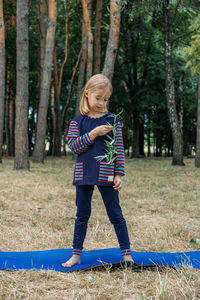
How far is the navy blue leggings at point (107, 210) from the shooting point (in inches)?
Answer: 132

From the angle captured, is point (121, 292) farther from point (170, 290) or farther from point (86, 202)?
point (86, 202)

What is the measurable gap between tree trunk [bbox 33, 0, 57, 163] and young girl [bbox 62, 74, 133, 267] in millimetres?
11605

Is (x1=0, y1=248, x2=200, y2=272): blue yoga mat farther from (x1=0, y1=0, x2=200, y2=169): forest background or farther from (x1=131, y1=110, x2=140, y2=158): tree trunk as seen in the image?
(x1=131, y1=110, x2=140, y2=158): tree trunk

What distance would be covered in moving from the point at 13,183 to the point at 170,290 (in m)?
6.51

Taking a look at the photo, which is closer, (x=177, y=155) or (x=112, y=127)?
(x=112, y=127)

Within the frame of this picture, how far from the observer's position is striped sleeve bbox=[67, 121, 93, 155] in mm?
3311

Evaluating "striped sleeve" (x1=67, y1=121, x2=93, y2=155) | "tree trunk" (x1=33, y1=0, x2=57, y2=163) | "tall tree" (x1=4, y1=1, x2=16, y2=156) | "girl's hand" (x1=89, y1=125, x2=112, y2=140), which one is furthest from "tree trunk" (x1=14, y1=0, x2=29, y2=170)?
"tall tree" (x1=4, y1=1, x2=16, y2=156)

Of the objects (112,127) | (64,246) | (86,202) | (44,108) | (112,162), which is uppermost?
(44,108)

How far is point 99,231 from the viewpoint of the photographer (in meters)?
4.94

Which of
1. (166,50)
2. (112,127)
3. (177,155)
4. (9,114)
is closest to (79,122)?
(112,127)

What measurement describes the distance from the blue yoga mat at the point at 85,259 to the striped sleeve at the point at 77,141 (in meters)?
1.15

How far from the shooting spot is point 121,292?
8.91 feet

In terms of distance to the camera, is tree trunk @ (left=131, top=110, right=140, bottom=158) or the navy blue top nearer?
the navy blue top

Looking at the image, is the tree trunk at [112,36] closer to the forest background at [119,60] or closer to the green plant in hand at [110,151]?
the forest background at [119,60]
